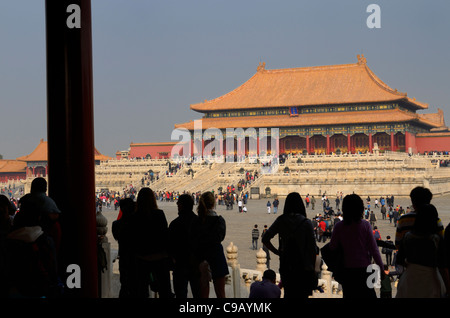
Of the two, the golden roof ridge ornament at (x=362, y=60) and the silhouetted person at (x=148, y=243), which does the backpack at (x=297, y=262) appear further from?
the golden roof ridge ornament at (x=362, y=60)

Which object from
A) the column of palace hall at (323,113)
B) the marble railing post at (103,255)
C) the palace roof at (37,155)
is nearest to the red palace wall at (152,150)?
the column of palace hall at (323,113)

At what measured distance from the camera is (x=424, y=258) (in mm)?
4922

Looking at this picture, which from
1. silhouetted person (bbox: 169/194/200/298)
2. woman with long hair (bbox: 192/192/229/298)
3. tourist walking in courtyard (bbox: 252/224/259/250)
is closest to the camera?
silhouetted person (bbox: 169/194/200/298)

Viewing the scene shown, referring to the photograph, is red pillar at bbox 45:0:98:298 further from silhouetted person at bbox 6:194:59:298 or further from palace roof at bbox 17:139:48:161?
palace roof at bbox 17:139:48:161

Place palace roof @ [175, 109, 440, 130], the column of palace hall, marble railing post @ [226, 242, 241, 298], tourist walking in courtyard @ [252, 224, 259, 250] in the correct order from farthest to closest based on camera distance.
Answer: the column of palace hall < palace roof @ [175, 109, 440, 130] < tourist walking in courtyard @ [252, 224, 259, 250] < marble railing post @ [226, 242, 241, 298]

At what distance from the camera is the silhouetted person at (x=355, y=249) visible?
5.36m

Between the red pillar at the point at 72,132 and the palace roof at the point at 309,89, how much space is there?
168 feet

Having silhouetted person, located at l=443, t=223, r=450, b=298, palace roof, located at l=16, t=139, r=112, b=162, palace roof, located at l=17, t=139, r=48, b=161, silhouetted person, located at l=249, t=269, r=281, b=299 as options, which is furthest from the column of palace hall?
silhouetted person, located at l=443, t=223, r=450, b=298

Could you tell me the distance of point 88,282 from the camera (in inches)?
202

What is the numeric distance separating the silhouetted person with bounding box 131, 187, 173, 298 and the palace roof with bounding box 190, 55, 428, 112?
50.3 m

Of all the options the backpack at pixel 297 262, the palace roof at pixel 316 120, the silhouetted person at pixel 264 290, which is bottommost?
the silhouetted person at pixel 264 290

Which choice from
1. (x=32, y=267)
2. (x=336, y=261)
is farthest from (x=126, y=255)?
(x=336, y=261)

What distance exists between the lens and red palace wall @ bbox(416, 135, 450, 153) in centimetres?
5211

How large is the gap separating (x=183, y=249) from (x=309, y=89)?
2189 inches
